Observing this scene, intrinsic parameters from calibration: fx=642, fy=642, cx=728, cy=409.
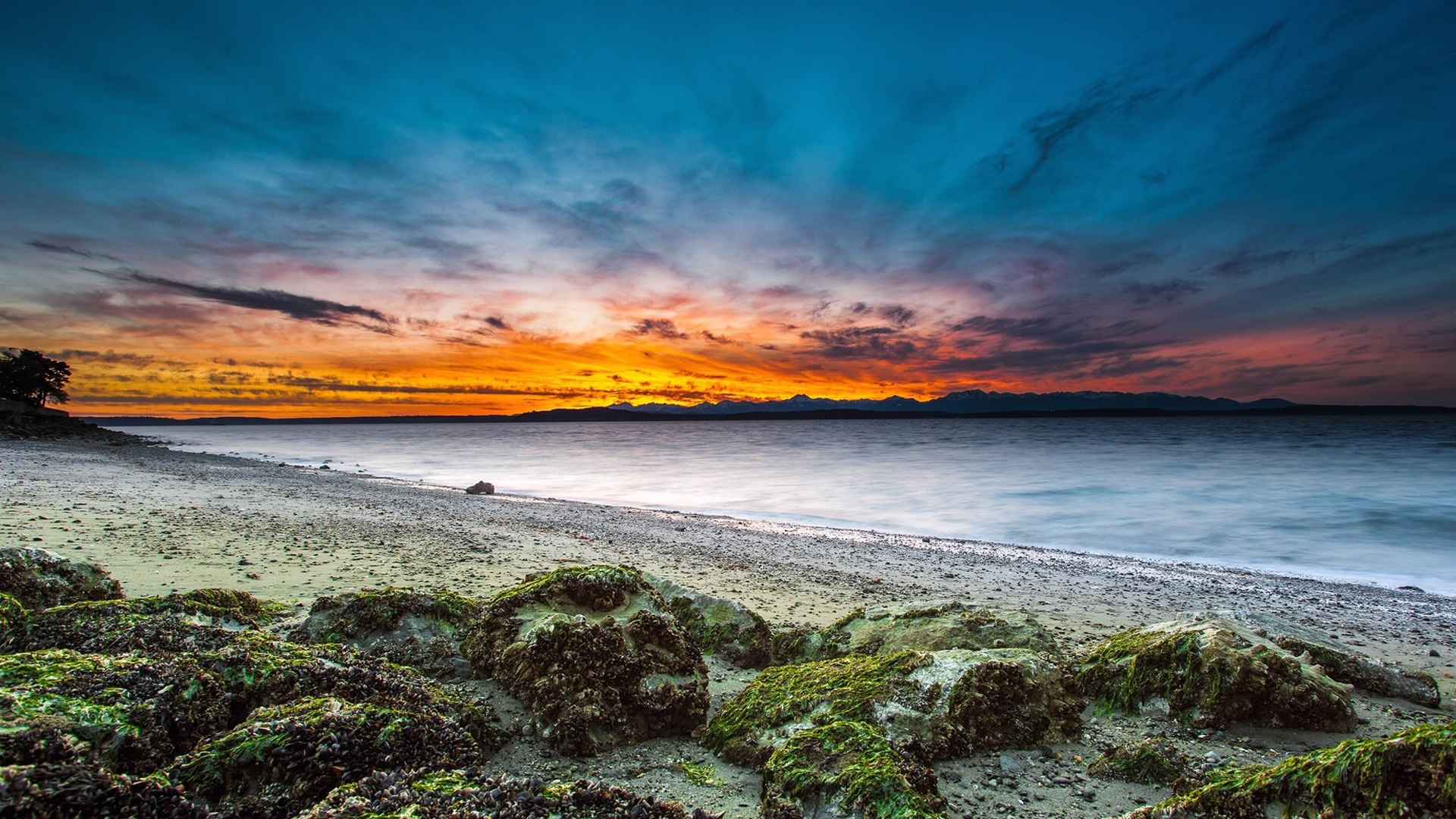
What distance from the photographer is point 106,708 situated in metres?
2.86

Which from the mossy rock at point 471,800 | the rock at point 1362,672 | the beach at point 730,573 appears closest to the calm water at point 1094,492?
the beach at point 730,573

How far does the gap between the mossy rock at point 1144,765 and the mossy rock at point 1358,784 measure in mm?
1406

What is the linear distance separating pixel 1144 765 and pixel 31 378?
89.3 meters

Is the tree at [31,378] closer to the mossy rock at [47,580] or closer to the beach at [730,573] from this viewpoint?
the beach at [730,573]

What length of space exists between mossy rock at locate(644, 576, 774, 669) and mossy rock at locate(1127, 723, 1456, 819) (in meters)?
3.67

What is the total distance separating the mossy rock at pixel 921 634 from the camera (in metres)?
5.40

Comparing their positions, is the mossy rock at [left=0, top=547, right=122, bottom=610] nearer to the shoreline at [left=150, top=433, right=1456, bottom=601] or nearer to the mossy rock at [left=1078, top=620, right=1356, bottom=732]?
the mossy rock at [left=1078, top=620, right=1356, bottom=732]

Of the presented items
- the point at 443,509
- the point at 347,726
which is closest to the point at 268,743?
the point at 347,726

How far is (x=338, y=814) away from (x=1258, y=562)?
20392 millimetres

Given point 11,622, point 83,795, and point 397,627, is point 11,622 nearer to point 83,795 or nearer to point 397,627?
point 397,627

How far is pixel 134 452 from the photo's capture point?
36.1m

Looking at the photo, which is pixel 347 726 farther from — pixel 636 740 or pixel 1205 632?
pixel 1205 632

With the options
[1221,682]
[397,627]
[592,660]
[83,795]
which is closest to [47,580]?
[397,627]

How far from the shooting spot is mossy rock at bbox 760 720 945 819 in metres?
3.18
